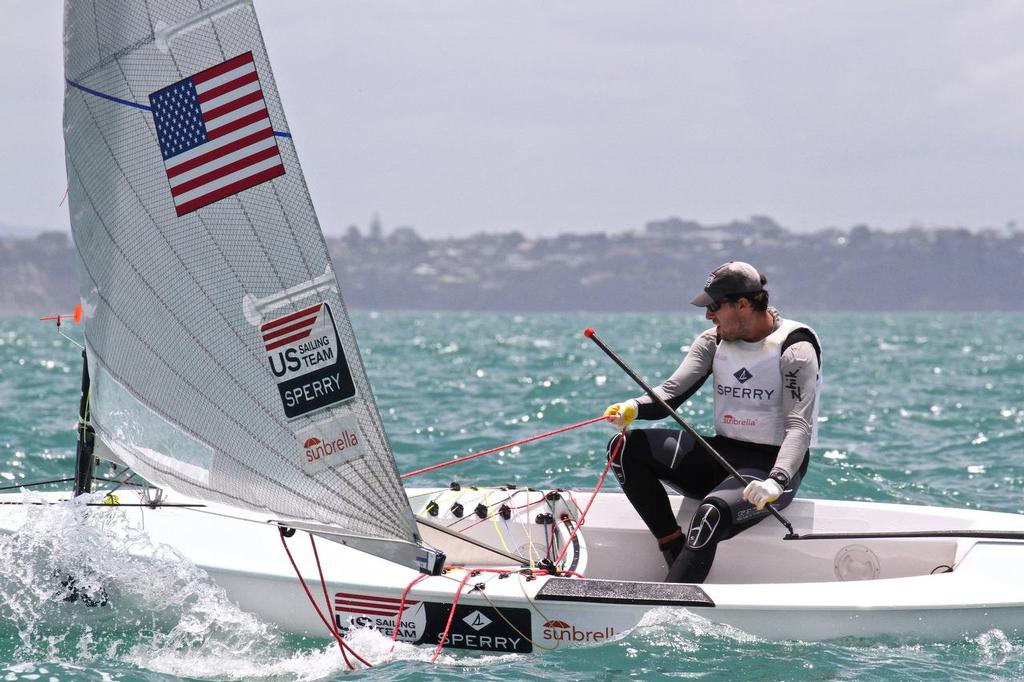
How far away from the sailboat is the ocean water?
0.27ft

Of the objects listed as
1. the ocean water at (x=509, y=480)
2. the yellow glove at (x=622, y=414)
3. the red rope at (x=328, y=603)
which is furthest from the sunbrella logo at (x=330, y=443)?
the yellow glove at (x=622, y=414)

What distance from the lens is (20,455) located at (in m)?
7.76

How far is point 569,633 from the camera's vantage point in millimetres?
3750

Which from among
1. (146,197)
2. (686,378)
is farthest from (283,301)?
(686,378)

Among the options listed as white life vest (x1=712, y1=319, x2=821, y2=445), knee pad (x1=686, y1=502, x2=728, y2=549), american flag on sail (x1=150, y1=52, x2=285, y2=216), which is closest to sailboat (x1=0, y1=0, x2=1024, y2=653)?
american flag on sail (x1=150, y1=52, x2=285, y2=216)

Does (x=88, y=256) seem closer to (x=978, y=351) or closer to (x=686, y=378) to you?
(x=686, y=378)

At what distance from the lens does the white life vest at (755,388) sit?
4172 millimetres

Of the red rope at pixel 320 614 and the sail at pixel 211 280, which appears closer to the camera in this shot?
the sail at pixel 211 280

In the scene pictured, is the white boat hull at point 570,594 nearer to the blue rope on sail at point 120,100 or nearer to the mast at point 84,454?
the mast at point 84,454

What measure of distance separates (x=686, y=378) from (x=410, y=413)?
21.5ft

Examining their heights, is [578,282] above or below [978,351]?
above

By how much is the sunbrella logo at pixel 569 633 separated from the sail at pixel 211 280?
1.76ft

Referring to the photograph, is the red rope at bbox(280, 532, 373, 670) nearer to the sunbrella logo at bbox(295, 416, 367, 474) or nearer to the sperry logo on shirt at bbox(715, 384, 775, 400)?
the sunbrella logo at bbox(295, 416, 367, 474)

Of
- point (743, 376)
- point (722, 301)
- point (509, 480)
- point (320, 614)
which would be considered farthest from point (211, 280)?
point (509, 480)
